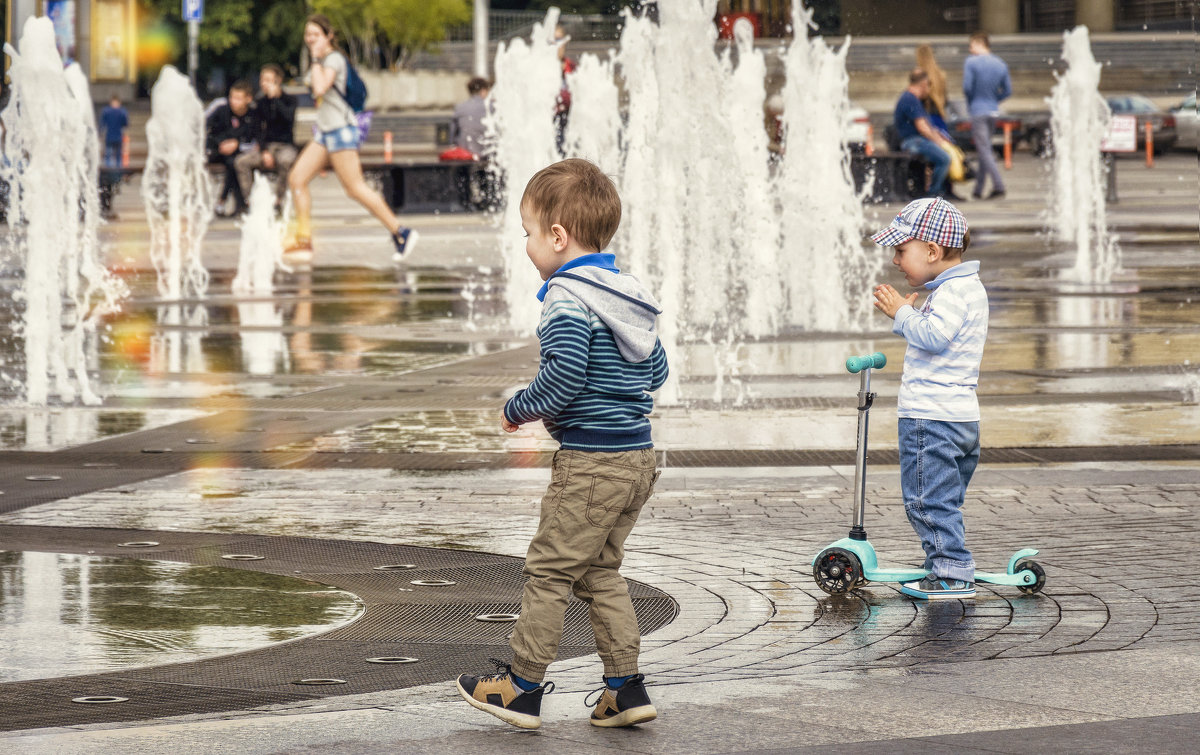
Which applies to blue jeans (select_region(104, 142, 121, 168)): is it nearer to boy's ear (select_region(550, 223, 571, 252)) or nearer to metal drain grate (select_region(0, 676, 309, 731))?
metal drain grate (select_region(0, 676, 309, 731))

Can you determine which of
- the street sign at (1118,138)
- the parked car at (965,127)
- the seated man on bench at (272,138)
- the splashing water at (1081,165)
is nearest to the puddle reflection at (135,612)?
the splashing water at (1081,165)

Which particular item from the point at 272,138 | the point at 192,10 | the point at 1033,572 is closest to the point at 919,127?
the point at 272,138

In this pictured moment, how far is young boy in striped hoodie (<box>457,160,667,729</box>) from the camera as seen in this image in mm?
4548

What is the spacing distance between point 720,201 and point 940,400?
861 centimetres

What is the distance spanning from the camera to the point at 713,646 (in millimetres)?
5441

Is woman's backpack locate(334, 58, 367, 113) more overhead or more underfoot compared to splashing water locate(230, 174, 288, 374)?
more overhead

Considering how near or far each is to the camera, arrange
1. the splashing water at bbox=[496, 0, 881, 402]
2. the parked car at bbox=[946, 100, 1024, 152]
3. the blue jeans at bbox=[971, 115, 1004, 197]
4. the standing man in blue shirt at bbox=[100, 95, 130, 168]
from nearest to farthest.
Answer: the splashing water at bbox=[496, 0, 881, 402]
the blue jeans at bbox=[971, 115, 1004, 197]
the standing man in blue shirt at bbox=[100, 95, 130, 168]
the parked car at bbox=[946, 100, 1024, 152]

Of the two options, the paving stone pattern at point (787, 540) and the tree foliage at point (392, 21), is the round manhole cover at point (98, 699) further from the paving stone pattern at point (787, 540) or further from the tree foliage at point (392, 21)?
the tree foliage at point (392, 21)

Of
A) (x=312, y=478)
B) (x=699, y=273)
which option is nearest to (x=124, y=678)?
(x=312, y=478)

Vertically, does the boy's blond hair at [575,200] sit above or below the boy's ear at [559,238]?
above

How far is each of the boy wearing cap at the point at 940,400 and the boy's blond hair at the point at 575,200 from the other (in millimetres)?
1579

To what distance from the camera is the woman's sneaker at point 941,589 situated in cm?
598

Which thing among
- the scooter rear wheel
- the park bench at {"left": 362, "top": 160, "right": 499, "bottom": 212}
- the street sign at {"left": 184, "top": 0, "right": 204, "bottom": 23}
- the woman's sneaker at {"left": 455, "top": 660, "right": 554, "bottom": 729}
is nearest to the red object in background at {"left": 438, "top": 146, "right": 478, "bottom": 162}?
the park bench at {"left": 362, "top": 160, "right": 499, "bottom": 212}

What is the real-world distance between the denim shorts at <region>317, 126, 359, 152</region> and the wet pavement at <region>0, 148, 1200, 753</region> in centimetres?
264
